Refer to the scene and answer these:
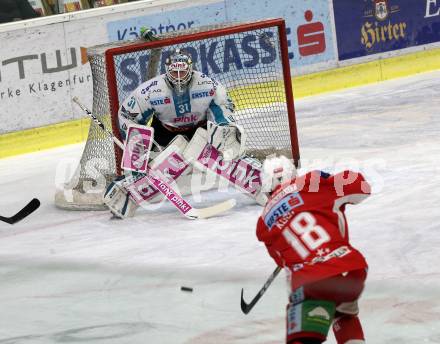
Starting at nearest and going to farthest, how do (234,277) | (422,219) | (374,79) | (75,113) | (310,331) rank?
(310,331)
(234,277)
(422,219)
(75,113)
(374,79)

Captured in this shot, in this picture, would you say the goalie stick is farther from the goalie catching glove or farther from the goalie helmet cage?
the goalie helmet cage

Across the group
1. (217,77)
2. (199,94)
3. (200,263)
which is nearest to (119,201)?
(199,94)

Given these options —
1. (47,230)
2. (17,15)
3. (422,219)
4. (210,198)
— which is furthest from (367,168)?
(17,15)

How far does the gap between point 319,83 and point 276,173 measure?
21.1ft

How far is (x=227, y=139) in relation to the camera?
247 inches

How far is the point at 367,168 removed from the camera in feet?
22.8

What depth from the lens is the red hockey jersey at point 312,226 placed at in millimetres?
3230

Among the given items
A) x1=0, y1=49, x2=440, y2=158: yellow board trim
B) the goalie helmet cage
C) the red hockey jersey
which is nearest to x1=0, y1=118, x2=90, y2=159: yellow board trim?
x1=0, y1=49, x2=440, y2=158: yellow board trim

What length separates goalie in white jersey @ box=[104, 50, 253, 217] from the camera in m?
6.29

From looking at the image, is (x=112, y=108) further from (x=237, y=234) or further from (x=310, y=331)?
(x=310, y=331)

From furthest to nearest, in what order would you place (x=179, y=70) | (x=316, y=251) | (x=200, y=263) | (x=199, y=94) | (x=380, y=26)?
1. (x=380, y=26)
2. (x=199, y=94)
3. (x=179, y=70)
4. (x=200, y=263)
5. (x=316, y=251)

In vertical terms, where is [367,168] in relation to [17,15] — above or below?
below

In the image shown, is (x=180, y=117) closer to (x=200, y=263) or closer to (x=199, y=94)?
(x=199, y=94)

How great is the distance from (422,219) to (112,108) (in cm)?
207
